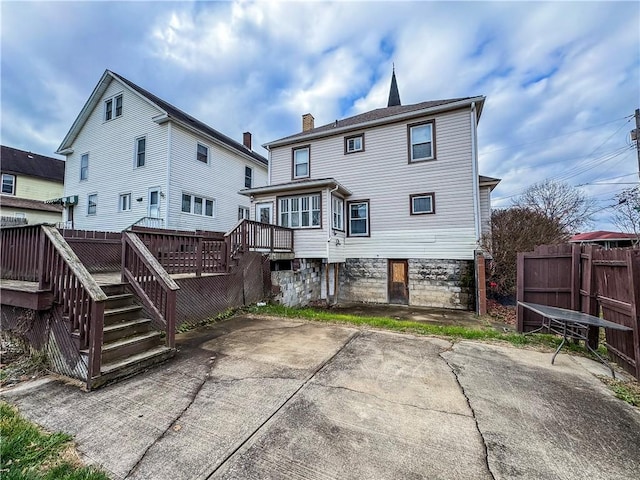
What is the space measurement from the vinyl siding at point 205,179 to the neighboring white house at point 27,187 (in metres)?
13.6

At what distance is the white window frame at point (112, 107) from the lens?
579 inches

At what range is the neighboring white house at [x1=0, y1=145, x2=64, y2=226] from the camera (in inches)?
750

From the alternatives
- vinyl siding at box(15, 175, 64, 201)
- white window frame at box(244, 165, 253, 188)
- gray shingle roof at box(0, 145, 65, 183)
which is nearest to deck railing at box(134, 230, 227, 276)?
white window frame at box(244, 165, 253, 188)

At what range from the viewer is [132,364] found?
11.0 ft

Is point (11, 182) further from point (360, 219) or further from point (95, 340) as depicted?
point (95, 340)

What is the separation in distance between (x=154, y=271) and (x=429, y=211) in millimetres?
9841

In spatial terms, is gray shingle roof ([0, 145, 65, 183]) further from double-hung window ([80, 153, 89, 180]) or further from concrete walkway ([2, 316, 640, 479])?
concrete walkway ([2, 316, 640, 479])

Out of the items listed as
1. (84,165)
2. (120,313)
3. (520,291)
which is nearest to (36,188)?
(84,165)

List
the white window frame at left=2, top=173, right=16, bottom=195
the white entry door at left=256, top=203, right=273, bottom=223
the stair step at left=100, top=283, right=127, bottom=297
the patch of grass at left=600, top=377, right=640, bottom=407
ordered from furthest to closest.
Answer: the white window frame at left=2, top=173, right=16, bottom=195, the white entry door at left=256, top=203, right=273, bottom=223, the stair step at left=100, top=283, right=127, bottom=297, the patch of grass at left=600, top=377, right=640, bottom=407

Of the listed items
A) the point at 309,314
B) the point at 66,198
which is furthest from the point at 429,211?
the point at 66,198

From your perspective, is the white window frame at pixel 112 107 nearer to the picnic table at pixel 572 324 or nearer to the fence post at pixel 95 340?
the fence post at pixel 95 340

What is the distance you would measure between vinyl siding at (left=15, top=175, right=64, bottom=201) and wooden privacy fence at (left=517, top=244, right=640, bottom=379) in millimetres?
31428

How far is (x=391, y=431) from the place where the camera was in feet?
7.43

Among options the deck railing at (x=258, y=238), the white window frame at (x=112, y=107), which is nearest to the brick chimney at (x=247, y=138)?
the white window frame at (x=112, y=107)
